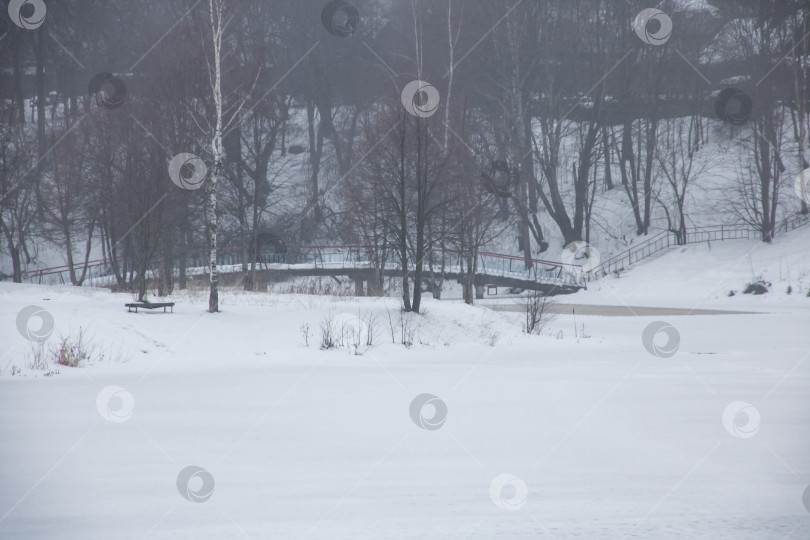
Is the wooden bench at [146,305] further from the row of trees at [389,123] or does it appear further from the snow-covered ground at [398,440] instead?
the row of trees at [389,123]

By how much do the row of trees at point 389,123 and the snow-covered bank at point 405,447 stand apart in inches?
423

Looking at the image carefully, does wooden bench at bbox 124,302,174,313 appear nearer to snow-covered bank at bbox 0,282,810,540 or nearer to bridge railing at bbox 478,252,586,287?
snow-covered bank at bbox 0,282,810,540

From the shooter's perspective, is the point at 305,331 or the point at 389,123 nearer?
the point at 305,331

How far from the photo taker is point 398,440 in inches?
331

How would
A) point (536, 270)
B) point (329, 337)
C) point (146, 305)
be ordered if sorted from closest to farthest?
point (329, 337)
point (146, 305)
point (536, 270)

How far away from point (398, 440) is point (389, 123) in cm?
2019

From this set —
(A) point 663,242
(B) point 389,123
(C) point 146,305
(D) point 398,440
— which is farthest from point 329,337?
(A) point 663,242

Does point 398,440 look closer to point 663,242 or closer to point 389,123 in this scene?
point 389,123

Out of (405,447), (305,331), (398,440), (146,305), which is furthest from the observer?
(146,305)

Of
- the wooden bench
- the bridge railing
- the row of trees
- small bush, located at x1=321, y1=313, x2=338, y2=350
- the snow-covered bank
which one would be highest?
the row of trees

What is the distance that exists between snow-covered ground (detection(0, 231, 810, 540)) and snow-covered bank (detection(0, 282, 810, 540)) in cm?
3

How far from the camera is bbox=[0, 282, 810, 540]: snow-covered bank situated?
18.8 feet

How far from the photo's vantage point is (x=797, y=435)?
27.3ft

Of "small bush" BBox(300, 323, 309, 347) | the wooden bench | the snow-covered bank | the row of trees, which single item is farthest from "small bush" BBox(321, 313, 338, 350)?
the row of trees
